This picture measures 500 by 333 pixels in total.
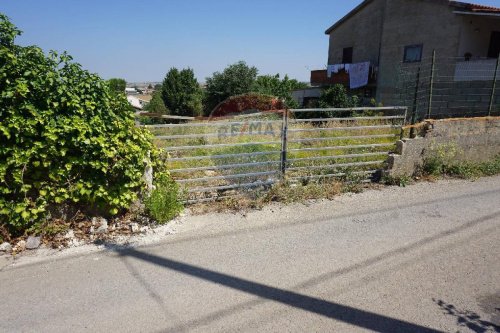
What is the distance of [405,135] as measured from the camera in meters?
6.86

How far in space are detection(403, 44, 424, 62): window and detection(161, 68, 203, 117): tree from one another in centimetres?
2408

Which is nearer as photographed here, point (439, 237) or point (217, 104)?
point (439, 237)

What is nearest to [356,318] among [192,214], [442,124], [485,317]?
[485,317]

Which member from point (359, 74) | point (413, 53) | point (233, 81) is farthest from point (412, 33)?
point (233, 81)

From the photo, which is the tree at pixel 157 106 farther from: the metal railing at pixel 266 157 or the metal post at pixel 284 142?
the metal post at pixel 284 142

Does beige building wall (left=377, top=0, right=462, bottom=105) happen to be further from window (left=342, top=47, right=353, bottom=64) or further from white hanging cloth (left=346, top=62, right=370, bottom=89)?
window (left=342, top=47, right=353, bottom=64)

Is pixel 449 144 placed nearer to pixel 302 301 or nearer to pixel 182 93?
pixel 302 301

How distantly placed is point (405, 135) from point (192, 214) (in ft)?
15.4

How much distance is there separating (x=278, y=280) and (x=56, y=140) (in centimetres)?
295

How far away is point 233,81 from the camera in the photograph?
3341 centimetres

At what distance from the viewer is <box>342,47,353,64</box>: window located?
25594 millimetres

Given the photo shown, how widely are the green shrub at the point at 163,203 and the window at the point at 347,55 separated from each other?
2421 cm

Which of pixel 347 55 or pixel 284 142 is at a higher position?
pixel 347 55

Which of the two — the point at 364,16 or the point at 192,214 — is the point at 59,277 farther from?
the point at 364,16
